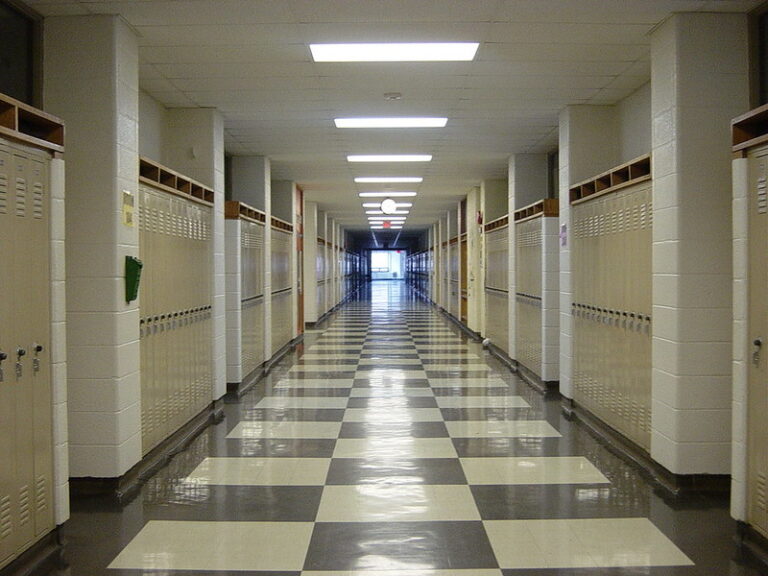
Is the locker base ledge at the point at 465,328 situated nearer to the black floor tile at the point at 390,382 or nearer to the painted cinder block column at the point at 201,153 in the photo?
the black floor tile at the point at 390,382

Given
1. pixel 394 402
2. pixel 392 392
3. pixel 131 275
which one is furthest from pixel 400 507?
pixel 392 392

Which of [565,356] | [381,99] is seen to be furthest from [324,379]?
[381,99]

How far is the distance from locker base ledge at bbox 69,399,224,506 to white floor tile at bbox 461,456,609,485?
1994mm

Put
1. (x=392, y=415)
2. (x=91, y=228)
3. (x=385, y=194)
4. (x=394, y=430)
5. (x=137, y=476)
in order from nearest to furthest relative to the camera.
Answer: (x=91, y=228) → (x=137, y=476) → (x=394, y=430) → (x=392, y=415) → (x=385, y=194)

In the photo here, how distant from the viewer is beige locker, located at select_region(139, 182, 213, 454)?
4.59m

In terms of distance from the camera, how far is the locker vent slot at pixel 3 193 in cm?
274

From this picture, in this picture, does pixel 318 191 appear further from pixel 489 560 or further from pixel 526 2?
pixel 489 560

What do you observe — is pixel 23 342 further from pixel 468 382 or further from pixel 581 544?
pixel 468 382

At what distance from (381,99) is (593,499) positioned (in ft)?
12.4

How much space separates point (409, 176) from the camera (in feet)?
35.8

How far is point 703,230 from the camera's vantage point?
4.03 meters

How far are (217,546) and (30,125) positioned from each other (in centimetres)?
216

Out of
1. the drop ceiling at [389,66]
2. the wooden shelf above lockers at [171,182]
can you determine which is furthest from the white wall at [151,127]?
the wooden shelf above lockers at [171,182]

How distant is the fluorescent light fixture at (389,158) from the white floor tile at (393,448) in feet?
15.2
